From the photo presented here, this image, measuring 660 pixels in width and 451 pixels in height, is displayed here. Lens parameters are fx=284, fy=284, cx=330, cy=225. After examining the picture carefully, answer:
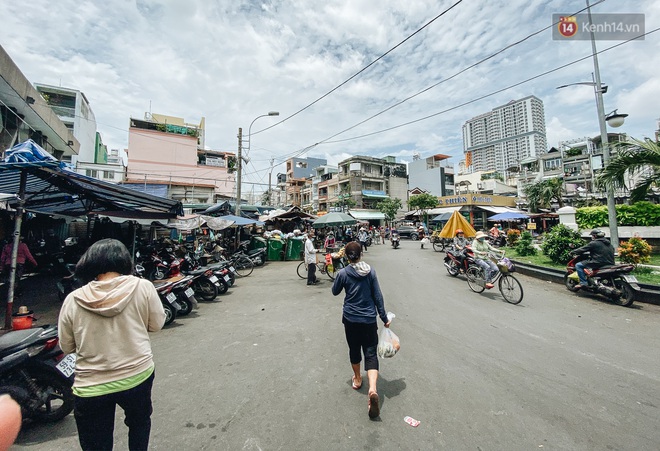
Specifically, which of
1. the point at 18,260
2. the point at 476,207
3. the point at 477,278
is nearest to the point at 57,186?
the point at 18,260

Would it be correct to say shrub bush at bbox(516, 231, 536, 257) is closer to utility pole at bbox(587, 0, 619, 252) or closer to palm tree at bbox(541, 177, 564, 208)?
utility pole at bbox(587, 0, 619, 252)

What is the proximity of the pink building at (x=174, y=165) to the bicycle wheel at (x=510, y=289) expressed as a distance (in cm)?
3326

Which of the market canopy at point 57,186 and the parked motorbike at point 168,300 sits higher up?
the market canopy at point 57,186

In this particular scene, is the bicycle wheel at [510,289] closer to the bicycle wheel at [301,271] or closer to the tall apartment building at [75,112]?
the bicycle wheel at [301,271]

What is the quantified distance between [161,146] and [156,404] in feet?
133

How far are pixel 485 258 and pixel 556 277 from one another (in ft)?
8.71

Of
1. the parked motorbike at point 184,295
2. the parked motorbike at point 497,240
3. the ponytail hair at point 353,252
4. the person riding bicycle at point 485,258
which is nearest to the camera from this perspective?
the ponytail hair at point 353,252

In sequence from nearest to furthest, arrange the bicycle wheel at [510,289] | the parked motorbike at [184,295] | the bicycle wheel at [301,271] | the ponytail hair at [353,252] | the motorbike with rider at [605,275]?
the ponytail hair at [353,252], the parked motorbike at [184,295], the motorbike with rider at [605,275], the bicycle wheel at [510,289], the bicycle wheel at [301,271]

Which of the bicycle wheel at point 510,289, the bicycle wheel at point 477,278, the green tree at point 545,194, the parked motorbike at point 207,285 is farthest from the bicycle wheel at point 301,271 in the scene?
the green tree at point 545,194

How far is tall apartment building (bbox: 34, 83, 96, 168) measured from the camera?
3206 centimetres

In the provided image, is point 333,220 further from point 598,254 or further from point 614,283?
point 614,283

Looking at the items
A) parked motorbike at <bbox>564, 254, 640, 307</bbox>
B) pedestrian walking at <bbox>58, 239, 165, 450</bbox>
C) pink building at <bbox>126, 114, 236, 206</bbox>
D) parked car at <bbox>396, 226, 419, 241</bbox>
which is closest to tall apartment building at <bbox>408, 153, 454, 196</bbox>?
parked car at <bbox>396, 226, 419, 241</bbox>

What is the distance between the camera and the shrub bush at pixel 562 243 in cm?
938

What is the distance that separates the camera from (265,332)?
5004mm
